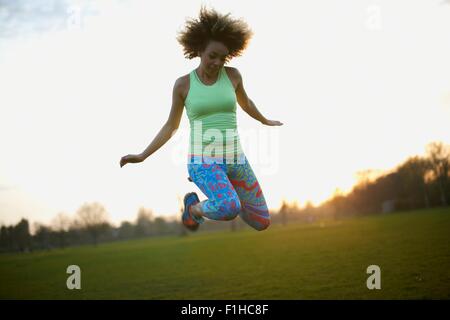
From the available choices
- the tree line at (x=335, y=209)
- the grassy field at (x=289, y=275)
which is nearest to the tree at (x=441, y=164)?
the tree line at (x=335, y=209)

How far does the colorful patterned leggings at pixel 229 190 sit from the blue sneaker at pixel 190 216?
0.71 feet

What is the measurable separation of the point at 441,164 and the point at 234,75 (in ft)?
162

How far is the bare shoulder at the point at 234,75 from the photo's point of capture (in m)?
3.54

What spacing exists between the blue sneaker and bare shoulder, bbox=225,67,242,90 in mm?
932

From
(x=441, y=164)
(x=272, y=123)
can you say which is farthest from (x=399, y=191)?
(x=272, y=123)

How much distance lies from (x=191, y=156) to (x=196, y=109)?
380mm

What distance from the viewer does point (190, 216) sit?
145 inches

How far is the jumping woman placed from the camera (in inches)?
132

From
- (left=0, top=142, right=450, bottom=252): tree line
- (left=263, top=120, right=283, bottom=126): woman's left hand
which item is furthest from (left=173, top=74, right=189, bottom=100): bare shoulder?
(left=0, top=142, right=450, bottom=252): tree line

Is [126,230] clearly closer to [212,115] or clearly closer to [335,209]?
[335,209]

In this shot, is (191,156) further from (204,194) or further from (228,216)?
(228,216)
